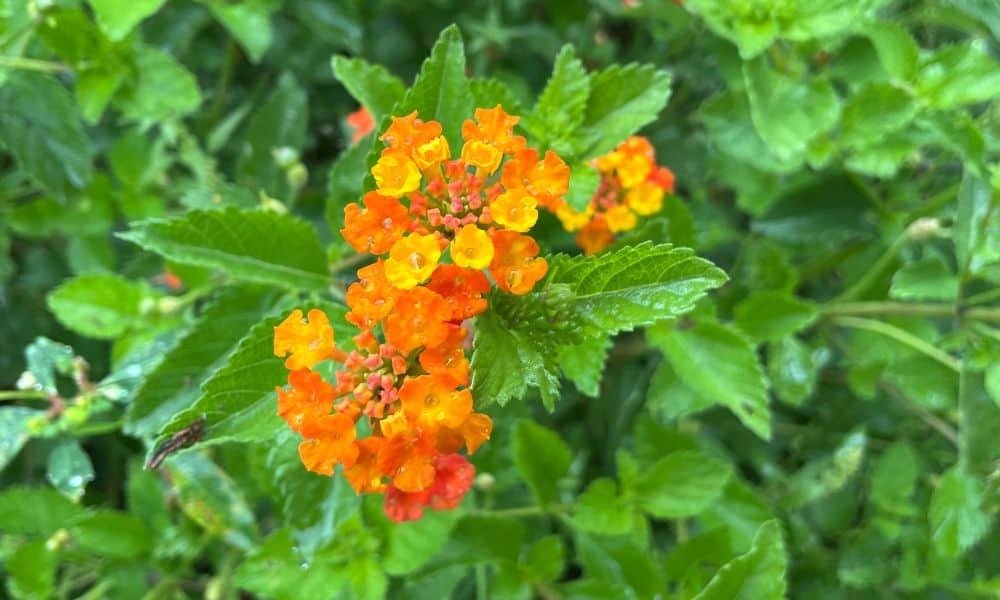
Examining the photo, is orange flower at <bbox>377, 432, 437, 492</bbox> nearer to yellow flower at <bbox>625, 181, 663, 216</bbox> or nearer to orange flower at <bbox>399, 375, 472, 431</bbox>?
orange flower at <bbox>399, 375, 472, 431</bbox>

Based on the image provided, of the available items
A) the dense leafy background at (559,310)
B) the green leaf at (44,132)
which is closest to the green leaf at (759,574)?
the dense leafy background at (559,310)

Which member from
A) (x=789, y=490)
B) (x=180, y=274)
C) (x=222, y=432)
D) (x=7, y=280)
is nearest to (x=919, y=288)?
(x=789, y=490)

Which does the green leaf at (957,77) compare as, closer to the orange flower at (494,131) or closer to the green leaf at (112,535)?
the orange flower at (494,131)

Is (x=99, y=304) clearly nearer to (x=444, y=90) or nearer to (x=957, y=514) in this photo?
(x=444, y=90)

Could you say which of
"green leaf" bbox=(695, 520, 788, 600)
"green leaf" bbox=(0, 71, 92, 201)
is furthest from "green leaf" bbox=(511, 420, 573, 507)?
"green leaf" bbox=(0, 71, 92, 201)

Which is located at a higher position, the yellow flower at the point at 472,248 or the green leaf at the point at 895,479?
the yellow flower at the point at 472,248

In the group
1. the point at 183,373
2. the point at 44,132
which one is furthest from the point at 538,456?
the point at 44,132

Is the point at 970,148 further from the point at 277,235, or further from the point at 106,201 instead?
the point at 106,201
